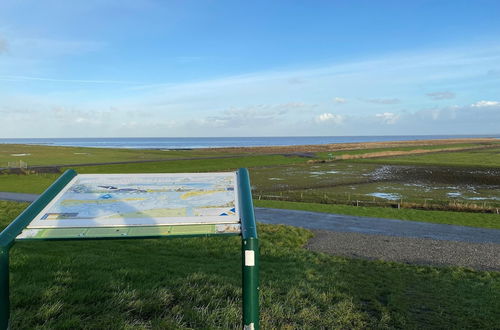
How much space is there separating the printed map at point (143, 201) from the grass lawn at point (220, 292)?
196cm

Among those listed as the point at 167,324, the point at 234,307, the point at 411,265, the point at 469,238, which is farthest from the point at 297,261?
the point at 469,238

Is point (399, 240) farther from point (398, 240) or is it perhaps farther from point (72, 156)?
point (72, 156)

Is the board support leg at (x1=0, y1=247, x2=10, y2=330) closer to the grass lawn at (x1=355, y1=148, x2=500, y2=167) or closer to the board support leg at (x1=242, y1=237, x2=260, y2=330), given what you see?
the board support leg at (x1=242, y1=237, x2=260, y2=330)

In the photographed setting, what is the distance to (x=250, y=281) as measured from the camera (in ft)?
14.6

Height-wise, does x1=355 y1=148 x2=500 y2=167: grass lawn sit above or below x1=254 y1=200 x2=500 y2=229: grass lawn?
above

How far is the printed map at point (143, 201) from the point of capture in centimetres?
491

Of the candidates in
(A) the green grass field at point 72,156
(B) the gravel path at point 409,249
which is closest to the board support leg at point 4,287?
(B) the gravel path at point 409,249

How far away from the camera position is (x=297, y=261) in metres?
13.4

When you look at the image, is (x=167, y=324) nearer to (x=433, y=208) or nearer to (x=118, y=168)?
(x=433, y=208)

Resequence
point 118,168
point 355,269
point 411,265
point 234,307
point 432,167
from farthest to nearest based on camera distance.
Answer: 1. point 432,167
2. point 118,168
3. point 411,265
4. point 355,269
5. point 234,307

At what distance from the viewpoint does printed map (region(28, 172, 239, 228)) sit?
491cm

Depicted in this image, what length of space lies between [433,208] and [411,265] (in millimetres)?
19609

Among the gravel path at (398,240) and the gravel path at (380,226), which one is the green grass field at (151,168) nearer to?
the gravel path at (380,226)

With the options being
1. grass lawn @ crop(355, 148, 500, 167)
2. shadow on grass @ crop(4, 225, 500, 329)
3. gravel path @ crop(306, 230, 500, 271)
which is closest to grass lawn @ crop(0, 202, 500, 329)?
shadow on grass @ crop(4, 225, 500, 329)
